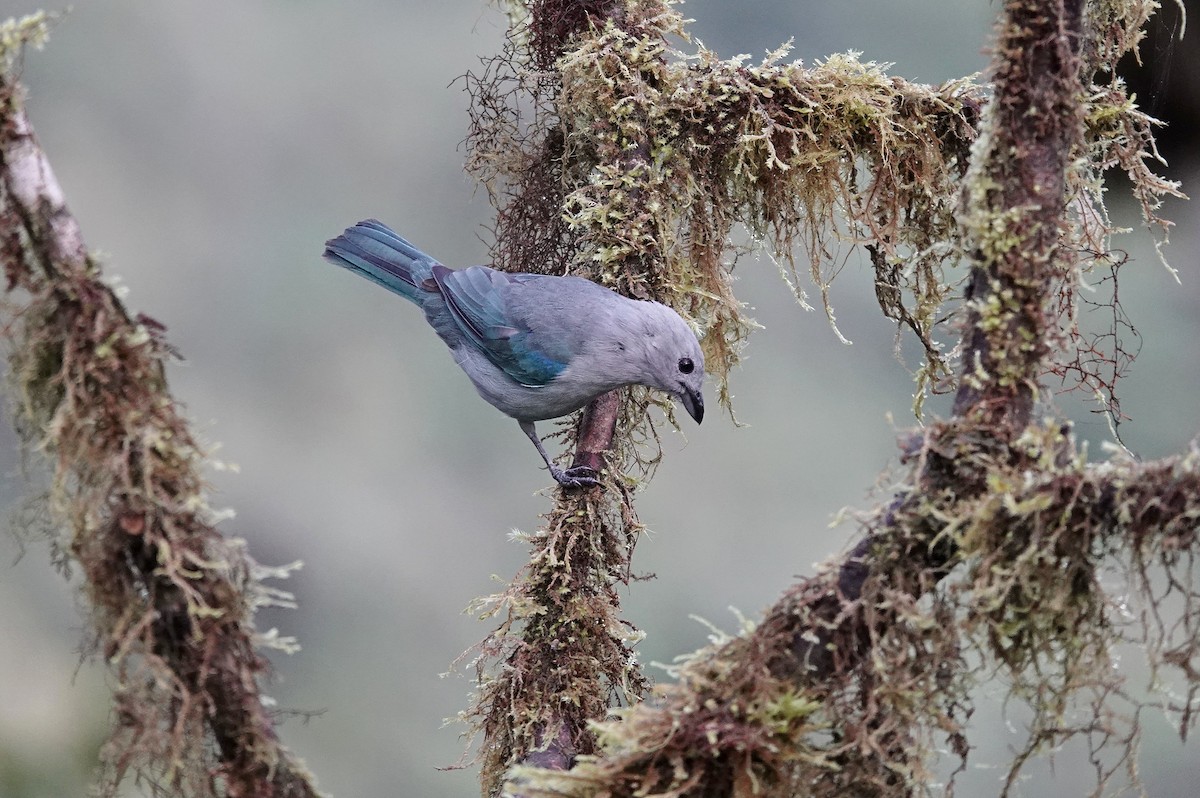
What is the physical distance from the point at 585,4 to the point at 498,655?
6.57 ft

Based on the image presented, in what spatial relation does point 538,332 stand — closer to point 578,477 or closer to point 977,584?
point 578,477

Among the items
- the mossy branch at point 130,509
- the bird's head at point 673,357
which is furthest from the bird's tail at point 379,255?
the mossy branch at point 130,509

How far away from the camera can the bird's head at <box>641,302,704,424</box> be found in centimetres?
335

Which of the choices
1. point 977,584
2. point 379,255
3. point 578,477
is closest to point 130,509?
point 977,584

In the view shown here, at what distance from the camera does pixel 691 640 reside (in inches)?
238

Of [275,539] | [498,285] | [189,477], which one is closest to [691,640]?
[275,539]

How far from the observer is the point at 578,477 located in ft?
10.5

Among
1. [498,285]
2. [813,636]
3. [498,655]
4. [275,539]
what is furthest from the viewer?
[275,539]

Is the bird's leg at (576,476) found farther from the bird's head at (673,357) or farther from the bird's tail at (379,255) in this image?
the bird's tail at (379,255)

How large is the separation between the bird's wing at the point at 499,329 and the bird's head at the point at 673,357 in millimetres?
324

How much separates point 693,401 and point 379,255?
1552mm

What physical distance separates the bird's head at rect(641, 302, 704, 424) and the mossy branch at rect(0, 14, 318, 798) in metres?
1.74

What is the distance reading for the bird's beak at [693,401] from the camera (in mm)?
3523

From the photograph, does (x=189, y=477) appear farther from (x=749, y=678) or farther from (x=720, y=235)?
(x=720, y=235)
